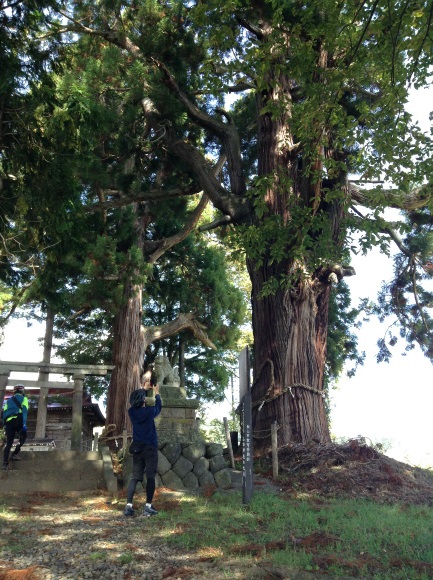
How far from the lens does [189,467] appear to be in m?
9.04

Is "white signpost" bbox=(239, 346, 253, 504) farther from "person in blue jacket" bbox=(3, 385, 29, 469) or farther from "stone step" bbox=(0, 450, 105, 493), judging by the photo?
"person in blue jacket" bbox=(3, 385, 29, 469)

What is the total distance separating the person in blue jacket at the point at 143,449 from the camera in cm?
664

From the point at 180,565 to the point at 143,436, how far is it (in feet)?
7.95

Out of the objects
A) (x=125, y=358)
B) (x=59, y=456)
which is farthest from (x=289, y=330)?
(x=125, y=358)

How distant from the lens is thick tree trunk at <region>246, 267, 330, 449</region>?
9.59 meters

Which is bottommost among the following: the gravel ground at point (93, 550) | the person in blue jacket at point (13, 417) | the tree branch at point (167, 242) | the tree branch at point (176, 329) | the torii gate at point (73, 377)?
the gravel ground at point (93, 550)

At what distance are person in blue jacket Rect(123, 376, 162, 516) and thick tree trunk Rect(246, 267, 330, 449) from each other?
322cm

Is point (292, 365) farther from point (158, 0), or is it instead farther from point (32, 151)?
point (158, 0)

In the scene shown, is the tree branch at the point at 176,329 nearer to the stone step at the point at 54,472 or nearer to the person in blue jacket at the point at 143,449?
the stone step at the point at 54,472

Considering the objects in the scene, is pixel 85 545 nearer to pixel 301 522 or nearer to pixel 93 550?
pixel 93 550

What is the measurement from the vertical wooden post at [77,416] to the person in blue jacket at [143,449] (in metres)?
4.42

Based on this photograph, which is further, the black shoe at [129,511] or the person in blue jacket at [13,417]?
the person in blue jacket at [13,417]

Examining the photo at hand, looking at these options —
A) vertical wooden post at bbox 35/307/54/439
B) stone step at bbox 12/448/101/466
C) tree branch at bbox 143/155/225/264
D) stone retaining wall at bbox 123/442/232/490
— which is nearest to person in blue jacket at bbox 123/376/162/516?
stone retaining wall at bbox 123/442/232/490

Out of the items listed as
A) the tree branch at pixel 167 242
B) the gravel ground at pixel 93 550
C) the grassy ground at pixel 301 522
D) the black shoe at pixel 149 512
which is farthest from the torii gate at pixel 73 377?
the tree branch at pixel 167 242
